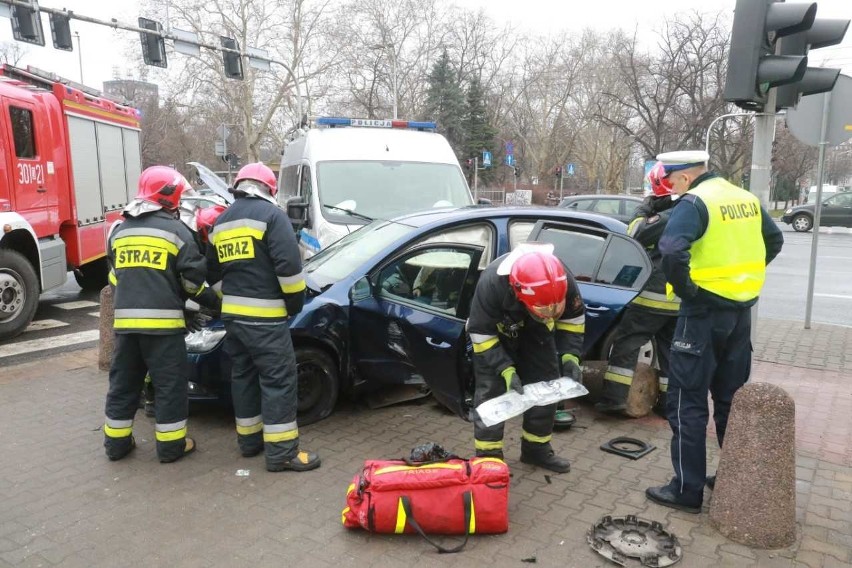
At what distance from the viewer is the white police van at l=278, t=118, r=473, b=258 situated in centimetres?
807

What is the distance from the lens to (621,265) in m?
4.97

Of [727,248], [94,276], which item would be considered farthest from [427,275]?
[94,276]

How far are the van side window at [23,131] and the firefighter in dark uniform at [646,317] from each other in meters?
7.07

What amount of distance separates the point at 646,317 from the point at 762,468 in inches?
69.3

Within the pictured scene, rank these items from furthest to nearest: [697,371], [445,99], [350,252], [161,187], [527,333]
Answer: [445,99] < [350,252] < [161,187] < [527,333] < [697,371]

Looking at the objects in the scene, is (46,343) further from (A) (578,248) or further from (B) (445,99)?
(B) (445,99)

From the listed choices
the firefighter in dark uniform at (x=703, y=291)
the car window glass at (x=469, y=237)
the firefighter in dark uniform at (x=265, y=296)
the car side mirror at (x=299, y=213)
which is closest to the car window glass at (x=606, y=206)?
the car side mirror at (x=299, y=213)

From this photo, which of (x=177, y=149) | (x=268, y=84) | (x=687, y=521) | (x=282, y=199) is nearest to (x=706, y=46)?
(x=282, y=199)

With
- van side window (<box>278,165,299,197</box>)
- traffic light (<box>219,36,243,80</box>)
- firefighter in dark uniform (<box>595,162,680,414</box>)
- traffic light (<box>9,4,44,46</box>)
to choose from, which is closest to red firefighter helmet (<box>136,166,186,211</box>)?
firefighter in dark uniform (<box>595,162,680,414</box>)

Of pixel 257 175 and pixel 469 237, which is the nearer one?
pixel 257 175

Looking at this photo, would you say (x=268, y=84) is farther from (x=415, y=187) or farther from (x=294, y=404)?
(x=294, y=404)

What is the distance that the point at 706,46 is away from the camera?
24.9 metres

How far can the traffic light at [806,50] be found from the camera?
4121mm

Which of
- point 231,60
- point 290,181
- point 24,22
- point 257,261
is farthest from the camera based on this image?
point 231,60
